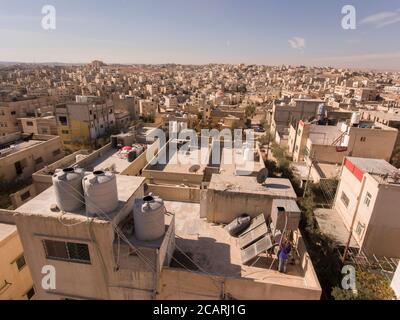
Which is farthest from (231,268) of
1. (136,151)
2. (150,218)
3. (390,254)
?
(136,151)

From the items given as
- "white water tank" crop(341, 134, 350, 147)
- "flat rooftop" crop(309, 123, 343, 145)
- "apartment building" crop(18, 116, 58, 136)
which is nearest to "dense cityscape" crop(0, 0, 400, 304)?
"white water tank" crop(341, 134, 350, 147)

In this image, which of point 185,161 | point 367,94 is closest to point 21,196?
point 185,161

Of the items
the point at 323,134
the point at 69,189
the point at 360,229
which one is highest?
the point at 69,189

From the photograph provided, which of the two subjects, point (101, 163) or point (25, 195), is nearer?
point (25, 195)

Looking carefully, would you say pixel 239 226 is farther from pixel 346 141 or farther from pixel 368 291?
pixel 346 141

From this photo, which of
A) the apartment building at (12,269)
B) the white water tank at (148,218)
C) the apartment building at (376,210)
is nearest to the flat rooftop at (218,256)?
the white water tank at (148,218)

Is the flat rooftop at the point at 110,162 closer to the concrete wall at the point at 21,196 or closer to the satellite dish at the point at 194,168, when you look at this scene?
the concrete wall at the point at 21,196
